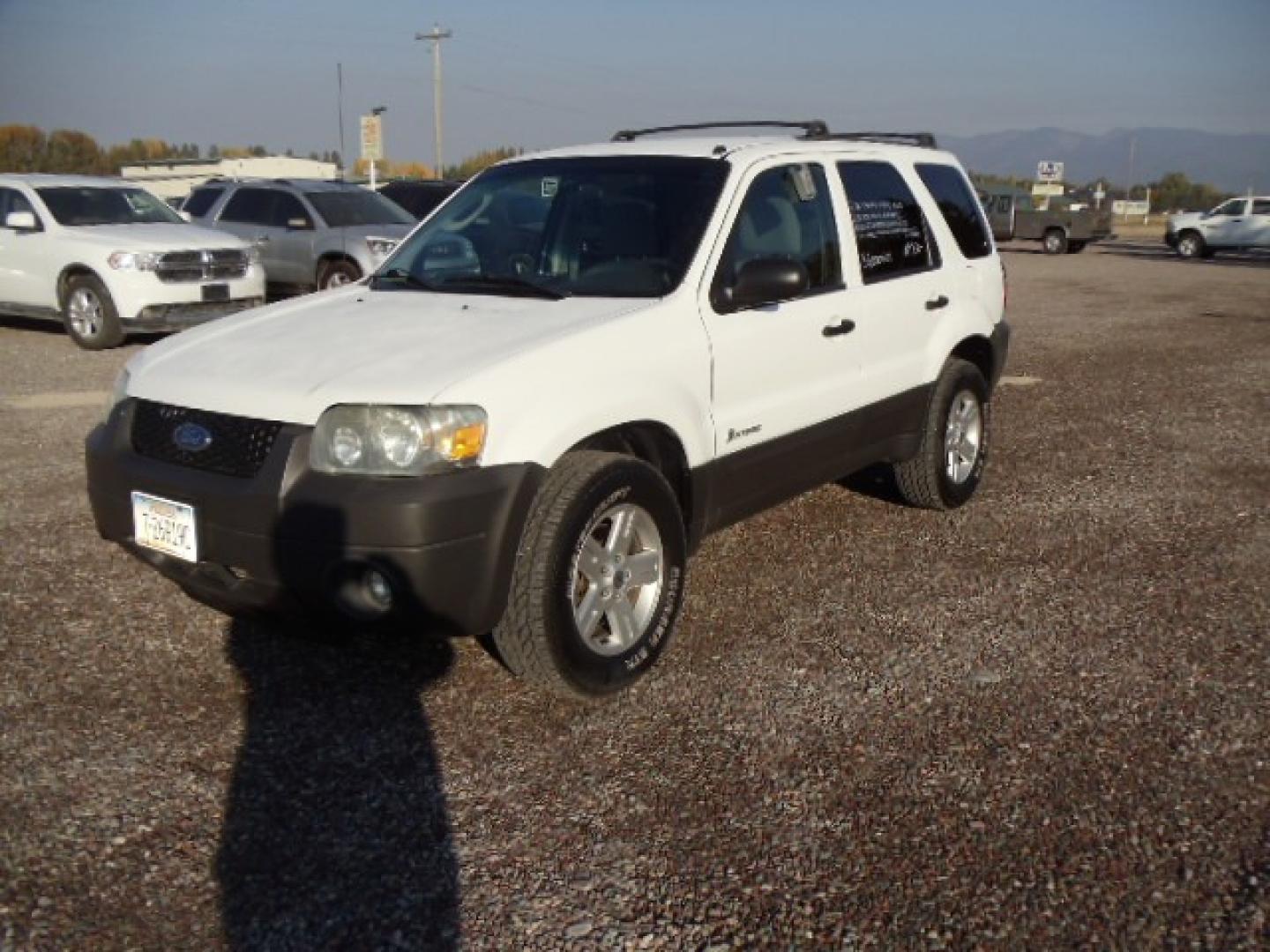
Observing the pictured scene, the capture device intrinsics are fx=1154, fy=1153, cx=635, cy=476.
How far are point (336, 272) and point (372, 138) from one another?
71.9 ft

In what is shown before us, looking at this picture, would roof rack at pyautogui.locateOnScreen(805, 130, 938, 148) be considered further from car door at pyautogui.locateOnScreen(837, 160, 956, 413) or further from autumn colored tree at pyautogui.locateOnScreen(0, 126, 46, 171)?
autumn colored tree at pyautogui.locateOnScreen(0, 126, 46, 171)

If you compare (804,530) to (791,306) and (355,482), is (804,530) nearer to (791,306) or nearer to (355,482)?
(791,306)

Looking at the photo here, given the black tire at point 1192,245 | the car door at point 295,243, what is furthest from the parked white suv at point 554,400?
the black tire at point 1192,245

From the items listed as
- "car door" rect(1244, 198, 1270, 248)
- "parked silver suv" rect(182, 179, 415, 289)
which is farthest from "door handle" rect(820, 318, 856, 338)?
"car door" rect(1244, 198, 1270, 248)

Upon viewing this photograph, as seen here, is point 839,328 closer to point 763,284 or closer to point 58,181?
point 763,284

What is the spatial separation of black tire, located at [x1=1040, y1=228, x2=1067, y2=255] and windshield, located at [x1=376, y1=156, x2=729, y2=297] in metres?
29.6

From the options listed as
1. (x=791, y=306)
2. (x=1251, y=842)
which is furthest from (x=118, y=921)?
(x=791, y=306)

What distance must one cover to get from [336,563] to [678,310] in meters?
1.46

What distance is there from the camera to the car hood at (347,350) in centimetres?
334

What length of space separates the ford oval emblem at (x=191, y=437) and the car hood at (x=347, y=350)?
0.07 metres

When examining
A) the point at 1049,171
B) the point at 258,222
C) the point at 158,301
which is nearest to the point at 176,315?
the point at 158,301

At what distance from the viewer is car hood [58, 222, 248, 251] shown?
37.4 feet

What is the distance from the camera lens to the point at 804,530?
555 cm

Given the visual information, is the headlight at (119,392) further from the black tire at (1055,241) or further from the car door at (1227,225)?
the black tire at (1055,241)
